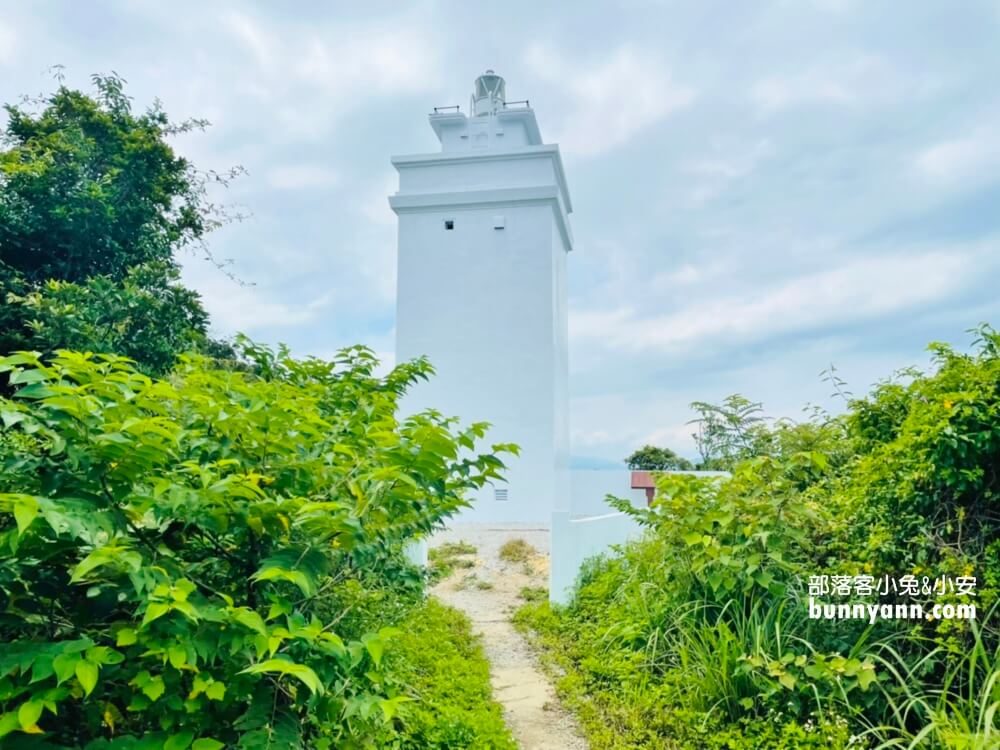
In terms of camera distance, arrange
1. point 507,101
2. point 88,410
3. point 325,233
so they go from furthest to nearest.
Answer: point 507,101
point 325,233
point 88,410

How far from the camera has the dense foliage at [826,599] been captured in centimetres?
254

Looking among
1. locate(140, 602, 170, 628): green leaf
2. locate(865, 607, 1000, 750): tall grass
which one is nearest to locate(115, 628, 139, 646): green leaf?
locate(140, 602, 170, 628): green leaf

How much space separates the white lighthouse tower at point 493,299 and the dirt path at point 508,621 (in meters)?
1.44

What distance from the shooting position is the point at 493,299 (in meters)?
10.2

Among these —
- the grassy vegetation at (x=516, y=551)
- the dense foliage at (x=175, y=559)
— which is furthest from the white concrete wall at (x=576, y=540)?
the dense foliage at (x=175, y=559)

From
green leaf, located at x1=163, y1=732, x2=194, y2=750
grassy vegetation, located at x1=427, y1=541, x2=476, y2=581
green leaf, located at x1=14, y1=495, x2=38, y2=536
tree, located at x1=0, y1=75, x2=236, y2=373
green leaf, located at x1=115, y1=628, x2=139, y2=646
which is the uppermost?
tree, located at x1=0, y1=75, x2=236, y2=373

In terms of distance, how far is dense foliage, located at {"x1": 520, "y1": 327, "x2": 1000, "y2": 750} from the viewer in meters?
2.54

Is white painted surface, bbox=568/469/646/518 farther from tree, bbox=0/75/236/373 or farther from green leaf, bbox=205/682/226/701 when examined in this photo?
green leaf, bbox=205/682/226/701

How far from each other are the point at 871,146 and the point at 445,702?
5.80 m

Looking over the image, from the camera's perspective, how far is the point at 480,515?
9.87 metres

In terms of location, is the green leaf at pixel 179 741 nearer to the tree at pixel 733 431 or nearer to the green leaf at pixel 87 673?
A: the green leaf at pixel 87 673

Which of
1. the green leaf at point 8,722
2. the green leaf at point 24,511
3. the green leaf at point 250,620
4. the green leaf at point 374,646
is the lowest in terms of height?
the green leaf at point 8,722

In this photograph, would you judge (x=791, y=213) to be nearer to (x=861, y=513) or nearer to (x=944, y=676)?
(x=861, y=513)

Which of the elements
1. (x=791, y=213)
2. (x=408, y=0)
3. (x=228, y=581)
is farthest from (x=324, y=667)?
(x=791, y=213)
